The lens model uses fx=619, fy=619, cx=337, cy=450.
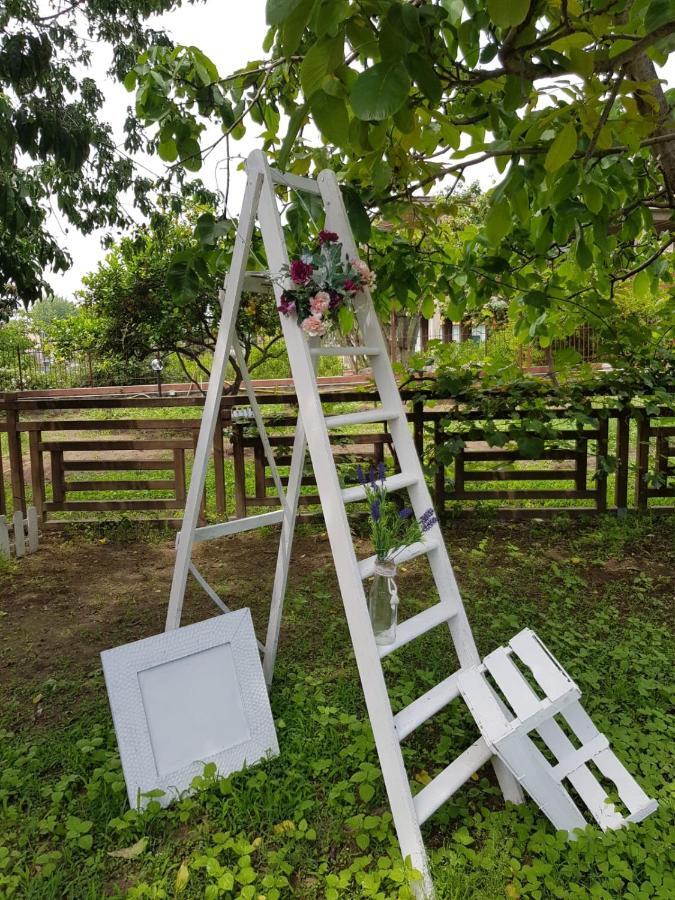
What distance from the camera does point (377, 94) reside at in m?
1.09

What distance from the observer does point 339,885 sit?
1.49 metres

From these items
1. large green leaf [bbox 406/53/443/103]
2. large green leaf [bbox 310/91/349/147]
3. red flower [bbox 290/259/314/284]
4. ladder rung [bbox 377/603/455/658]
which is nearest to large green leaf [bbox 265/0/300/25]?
large green leaf [bbox 310/91/349/147]

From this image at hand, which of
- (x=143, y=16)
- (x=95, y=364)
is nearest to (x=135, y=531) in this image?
(x=143, y=16)

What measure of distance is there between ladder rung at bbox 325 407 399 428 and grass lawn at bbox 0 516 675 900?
1056 mm

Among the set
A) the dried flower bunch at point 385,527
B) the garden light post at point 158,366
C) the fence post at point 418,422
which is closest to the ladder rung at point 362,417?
the dried flower bunch at point 385,527

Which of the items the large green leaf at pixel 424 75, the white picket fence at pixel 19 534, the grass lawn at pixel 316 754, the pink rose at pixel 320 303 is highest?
the large green leaf at pixel 424 75

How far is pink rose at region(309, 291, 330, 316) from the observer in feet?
5.49

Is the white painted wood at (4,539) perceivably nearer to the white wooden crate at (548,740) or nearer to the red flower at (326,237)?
the red flower at (326,237)

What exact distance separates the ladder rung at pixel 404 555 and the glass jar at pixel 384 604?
0.07 feet

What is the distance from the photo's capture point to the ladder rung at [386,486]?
67.1 inches

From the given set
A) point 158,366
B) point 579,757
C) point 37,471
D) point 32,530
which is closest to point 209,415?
point 579,757

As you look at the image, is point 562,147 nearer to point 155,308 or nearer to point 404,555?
point 404,555

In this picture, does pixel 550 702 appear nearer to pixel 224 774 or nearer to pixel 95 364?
pixel 224 774

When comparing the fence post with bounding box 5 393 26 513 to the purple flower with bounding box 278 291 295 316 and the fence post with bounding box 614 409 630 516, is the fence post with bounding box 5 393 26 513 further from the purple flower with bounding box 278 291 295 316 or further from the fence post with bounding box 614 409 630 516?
the fence post with bounding box 614 409 630 516
